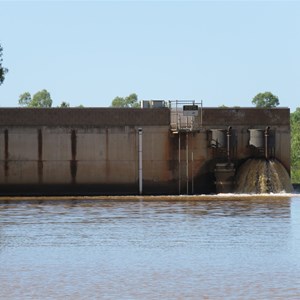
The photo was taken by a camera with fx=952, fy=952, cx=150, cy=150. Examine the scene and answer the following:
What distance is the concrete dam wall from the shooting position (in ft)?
157

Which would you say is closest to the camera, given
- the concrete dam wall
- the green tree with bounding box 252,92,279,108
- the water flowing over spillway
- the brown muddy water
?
the brown muddy water

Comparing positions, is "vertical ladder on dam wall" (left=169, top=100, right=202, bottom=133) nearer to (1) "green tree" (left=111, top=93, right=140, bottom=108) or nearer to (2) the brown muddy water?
(2) the brown muddy water

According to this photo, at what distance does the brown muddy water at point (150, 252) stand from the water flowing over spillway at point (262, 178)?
9304mm

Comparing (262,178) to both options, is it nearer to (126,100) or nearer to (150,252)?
(150,252)

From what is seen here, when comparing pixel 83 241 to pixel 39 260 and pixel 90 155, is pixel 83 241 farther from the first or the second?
pixel 90 155

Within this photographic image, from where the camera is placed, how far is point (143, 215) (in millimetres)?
33531

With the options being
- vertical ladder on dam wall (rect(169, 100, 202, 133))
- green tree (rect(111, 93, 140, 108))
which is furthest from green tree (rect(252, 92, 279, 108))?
vertical ladder on dam wall (rect(169, 100, 202, 133))

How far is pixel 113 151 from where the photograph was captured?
48.3m

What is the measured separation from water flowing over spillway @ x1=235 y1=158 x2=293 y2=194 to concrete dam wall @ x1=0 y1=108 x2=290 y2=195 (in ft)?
2.15

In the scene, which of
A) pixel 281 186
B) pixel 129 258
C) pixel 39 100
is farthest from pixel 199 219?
pixel 39 100

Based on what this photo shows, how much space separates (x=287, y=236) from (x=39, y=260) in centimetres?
780

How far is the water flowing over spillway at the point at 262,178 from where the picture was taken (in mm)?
47188

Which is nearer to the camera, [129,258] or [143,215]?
[129,258]

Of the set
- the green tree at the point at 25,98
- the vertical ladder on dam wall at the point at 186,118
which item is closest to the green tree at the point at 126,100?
the green tree at the point at 25,98
